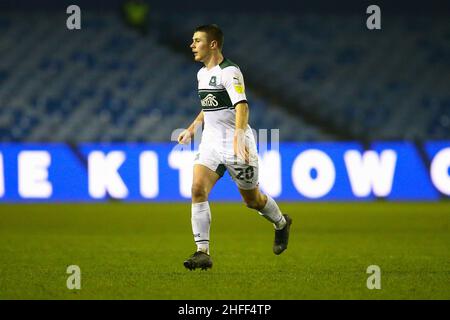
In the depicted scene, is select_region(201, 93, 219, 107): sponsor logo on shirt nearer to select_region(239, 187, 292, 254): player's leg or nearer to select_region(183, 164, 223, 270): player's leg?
select_region(183, 164, 223, 270): player's leg

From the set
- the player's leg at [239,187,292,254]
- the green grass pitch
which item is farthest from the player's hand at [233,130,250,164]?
the green grass pitch

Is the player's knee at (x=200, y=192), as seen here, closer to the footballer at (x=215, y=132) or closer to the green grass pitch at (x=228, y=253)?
the footballer at (x=215, y=132)

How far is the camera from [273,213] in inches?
313

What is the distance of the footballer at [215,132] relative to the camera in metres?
7.16

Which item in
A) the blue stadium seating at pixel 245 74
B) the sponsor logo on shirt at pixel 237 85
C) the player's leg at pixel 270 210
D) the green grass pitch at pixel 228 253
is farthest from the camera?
the blue stadium seating at pixel 245 74

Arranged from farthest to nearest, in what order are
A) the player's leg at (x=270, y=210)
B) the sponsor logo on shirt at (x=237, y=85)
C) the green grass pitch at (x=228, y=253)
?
1. the player's leg at (x=270, y=210)
2. the sponsor logo on shirt at (x=237, y=85)
3. the green grass pitch at (x=228, y=253)

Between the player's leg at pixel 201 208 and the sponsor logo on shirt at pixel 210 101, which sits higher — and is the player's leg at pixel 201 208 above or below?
below

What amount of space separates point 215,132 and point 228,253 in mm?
1782

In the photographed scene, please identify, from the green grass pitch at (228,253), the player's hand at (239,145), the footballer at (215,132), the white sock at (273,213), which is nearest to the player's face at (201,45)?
the footballer at (215,132)

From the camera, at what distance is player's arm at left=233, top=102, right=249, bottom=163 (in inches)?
276

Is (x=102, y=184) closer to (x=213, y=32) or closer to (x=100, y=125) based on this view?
(x=100, y=125)

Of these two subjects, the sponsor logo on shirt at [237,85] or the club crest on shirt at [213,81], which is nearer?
the sponsor logo on shirt at [237,85]

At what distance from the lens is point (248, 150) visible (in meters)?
7.38
